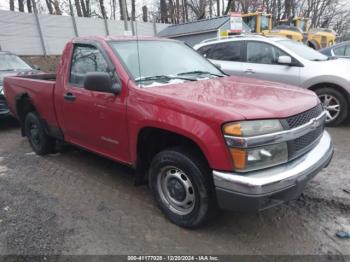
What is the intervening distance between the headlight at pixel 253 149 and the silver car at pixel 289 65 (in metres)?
4.13

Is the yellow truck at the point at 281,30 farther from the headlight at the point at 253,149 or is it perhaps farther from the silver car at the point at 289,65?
the headlight at the point at 253,149

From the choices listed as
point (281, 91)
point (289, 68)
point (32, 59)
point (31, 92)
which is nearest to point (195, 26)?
point (32, 59)

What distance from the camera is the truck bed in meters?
4.56

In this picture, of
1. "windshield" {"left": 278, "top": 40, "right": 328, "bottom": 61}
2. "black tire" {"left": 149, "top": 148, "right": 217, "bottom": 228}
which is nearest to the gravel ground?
"black tire" {"left": 149, "top": 148, "right": 217, "bottom": 228}

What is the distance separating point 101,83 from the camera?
130 inches

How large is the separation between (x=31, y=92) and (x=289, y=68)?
4.80m

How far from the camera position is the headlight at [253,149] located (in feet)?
8.23

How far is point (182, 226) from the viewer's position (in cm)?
313

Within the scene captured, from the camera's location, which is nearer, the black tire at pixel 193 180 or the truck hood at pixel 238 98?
the truck hood at pixel 238 98

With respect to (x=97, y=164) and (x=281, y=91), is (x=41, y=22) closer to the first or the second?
(x=97, y=164)

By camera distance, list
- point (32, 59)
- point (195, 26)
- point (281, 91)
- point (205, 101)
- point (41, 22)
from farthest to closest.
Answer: point (41, 22)
point (32, 59)
point (195, 26)
point (281, 91)
point (205, 101)

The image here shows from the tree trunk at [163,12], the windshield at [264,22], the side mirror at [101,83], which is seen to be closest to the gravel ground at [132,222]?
the side mirror at [101,83]

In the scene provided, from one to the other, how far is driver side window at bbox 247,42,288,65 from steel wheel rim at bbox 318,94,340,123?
1217 millimetres

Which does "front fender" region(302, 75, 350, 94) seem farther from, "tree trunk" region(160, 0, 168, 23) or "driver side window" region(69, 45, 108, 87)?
"tree trunk" region(160, 0, 168, 23)
